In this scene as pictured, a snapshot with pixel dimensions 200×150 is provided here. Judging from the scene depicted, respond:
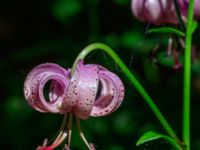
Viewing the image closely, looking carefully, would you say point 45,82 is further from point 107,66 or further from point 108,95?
point 107,66

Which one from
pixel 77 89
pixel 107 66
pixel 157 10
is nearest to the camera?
pixel 77 89

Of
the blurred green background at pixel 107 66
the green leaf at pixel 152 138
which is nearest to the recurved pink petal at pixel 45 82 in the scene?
the green leaf at pixel 152 138

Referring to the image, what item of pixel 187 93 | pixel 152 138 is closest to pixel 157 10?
pixel 187 93

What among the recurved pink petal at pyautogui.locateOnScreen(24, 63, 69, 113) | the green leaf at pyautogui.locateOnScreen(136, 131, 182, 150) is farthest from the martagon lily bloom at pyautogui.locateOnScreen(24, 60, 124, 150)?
the green leaf at pyautogui.locateOnScreen(136, 131, 182, 150)

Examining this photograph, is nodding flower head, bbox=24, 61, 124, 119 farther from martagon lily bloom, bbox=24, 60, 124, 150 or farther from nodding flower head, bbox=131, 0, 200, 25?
nodding flower head, bbox=131, 0, 200, 25

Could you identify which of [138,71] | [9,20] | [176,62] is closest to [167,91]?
[138,71]

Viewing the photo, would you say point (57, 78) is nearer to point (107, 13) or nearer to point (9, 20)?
point (107, 13)

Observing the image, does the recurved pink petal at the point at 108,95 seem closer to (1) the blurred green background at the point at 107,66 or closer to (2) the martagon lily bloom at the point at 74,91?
(2) the martagon lily bloom at the point at 74,91
